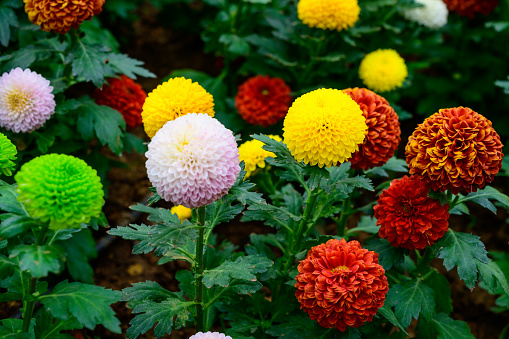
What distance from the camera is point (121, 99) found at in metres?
3.02

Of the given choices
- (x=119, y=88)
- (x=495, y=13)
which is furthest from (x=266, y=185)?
(x=495, y=13)

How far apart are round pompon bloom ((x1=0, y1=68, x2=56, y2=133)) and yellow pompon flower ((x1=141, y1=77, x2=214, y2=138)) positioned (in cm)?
73

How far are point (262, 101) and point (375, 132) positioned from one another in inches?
55.0

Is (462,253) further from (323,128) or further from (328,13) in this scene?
(328,13)

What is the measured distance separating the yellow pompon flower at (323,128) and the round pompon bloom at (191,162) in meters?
0.33

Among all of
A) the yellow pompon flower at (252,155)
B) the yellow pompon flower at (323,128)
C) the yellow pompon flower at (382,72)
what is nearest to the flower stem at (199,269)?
the yellow pompon flower at (323,128)

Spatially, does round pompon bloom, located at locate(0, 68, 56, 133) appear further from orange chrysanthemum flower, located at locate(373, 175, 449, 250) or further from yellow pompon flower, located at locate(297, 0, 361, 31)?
orange chrysanthemum flower, located at locate(373, 175, 449, 250)

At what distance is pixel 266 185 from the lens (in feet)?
9.16

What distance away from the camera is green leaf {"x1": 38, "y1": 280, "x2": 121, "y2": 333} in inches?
67.9

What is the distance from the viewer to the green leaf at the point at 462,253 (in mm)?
2086

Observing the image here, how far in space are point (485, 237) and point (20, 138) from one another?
357cm

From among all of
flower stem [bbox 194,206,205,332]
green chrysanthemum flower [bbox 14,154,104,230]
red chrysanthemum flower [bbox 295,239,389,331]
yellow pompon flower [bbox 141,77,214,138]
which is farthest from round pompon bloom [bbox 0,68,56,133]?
red chrysanthemum flower [bbox 295,239,389,331]

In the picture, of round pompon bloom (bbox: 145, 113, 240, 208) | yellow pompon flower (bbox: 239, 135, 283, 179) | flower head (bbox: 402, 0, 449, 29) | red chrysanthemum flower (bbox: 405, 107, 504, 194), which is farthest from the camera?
flower head (bbox: 402, 0, 449, 29)

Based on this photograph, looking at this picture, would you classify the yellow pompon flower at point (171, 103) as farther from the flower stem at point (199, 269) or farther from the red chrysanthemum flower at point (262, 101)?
the red chrysanthemum flower at point (262, 101)
